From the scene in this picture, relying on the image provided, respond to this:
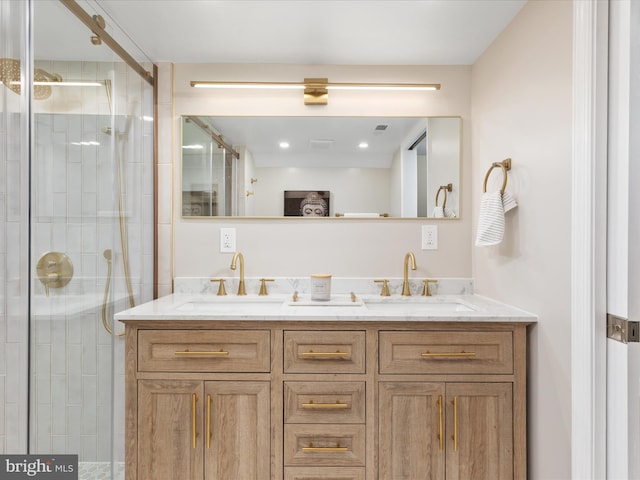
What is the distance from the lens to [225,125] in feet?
6.84

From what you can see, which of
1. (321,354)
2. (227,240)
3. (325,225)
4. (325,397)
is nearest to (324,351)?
(321,354)

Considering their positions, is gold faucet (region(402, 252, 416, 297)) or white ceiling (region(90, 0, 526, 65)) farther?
gold faucet (region(402, 252, 416, 297))

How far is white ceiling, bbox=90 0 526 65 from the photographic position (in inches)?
62.3

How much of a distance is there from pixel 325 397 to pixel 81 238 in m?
1.12

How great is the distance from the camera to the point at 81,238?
56.1 inches

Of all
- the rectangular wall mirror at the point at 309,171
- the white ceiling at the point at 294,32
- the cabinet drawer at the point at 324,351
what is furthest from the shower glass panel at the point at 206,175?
the cabinet drawer at the point at 324,351

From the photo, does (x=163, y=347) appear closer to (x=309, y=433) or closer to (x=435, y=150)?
(x=309, y=433)

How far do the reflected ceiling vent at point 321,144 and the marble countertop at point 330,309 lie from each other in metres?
0.82

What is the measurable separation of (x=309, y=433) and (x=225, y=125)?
160 centimetres

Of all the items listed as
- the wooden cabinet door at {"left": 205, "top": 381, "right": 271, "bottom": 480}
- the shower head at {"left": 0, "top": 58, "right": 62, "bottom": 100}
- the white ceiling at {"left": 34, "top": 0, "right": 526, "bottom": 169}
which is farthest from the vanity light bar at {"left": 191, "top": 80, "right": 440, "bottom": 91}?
the wooden cabinet door at {"left": 205, "top": 381, "right": 271, "bottom": 480}

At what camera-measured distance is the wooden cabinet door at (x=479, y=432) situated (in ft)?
4.80

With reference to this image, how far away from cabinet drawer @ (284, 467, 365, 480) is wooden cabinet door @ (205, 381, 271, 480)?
91 mm

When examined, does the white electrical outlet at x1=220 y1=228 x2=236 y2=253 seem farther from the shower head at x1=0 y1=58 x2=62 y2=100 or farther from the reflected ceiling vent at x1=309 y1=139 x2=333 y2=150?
the shower head at x1=0 y1=58 x2=62 y2=100

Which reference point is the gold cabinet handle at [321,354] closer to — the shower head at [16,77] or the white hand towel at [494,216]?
the white hand towel at [494,216]
